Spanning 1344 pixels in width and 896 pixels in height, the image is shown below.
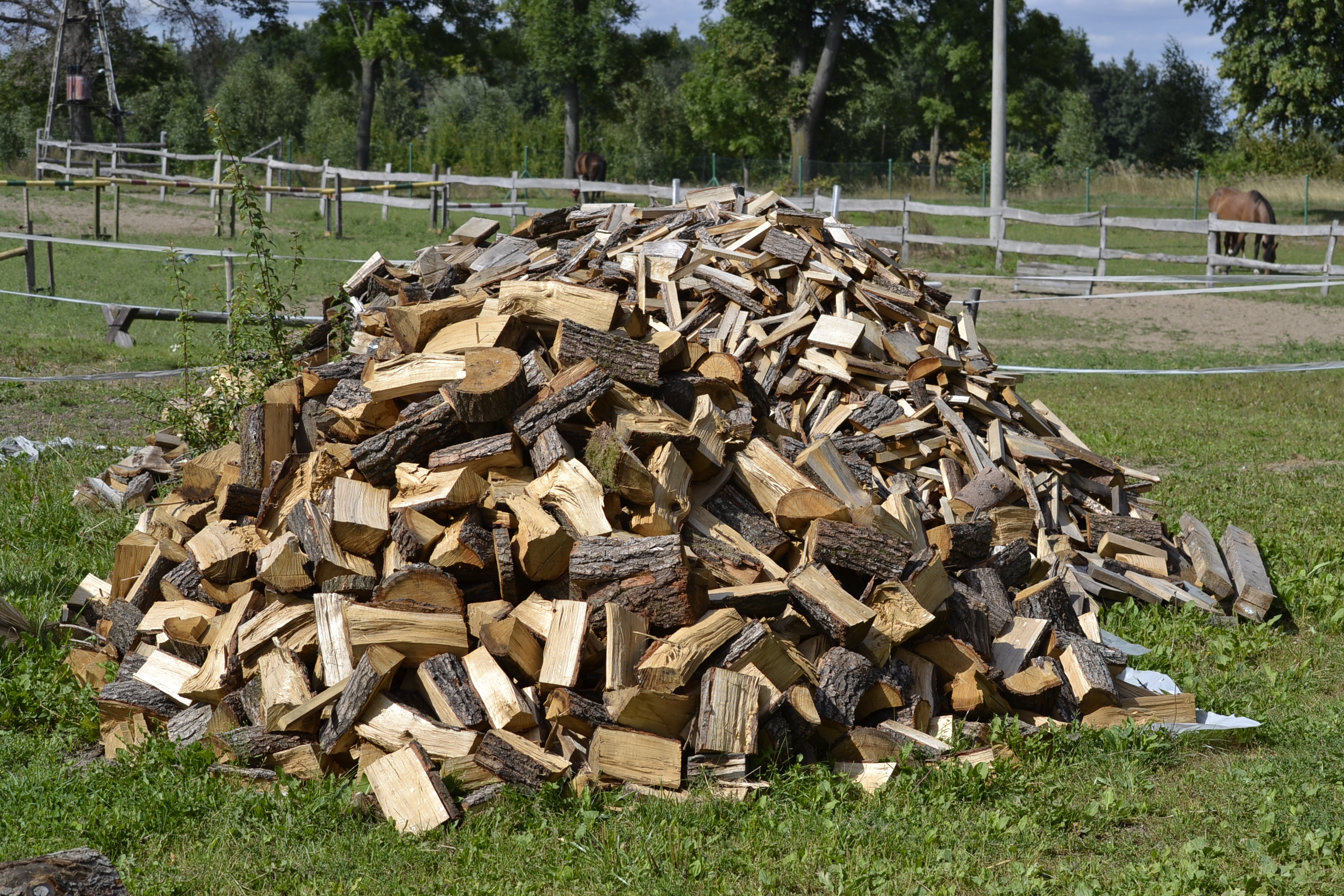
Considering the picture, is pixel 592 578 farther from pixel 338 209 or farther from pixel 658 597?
pixel 338 209

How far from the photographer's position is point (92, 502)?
19.8 ft

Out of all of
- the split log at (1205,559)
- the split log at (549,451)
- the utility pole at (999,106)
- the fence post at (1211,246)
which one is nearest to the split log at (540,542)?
the split log at (549,451)

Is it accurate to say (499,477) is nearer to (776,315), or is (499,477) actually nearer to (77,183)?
(776,315)

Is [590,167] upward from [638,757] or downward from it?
upward

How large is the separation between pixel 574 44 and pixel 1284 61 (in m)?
22.2

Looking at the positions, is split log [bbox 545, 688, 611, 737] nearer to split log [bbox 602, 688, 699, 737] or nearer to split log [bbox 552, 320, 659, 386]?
split log [bbox 602, 688, 699, 737]

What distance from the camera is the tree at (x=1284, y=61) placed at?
105ft

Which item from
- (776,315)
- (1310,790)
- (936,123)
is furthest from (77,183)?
(936,123)

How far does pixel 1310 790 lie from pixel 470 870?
2.68 metres

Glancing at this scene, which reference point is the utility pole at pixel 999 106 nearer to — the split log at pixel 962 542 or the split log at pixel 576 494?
the split log at pixel 962 542

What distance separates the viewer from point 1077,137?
45.9 meters

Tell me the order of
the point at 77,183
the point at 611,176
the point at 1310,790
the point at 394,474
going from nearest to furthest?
the point at 1310,790, the point at 394,474, the point at 77,183, the point at 611,176

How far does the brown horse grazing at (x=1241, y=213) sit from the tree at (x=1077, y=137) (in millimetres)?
23280

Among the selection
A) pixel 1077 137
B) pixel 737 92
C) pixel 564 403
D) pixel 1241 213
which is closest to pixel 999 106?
pixel 1241 213
